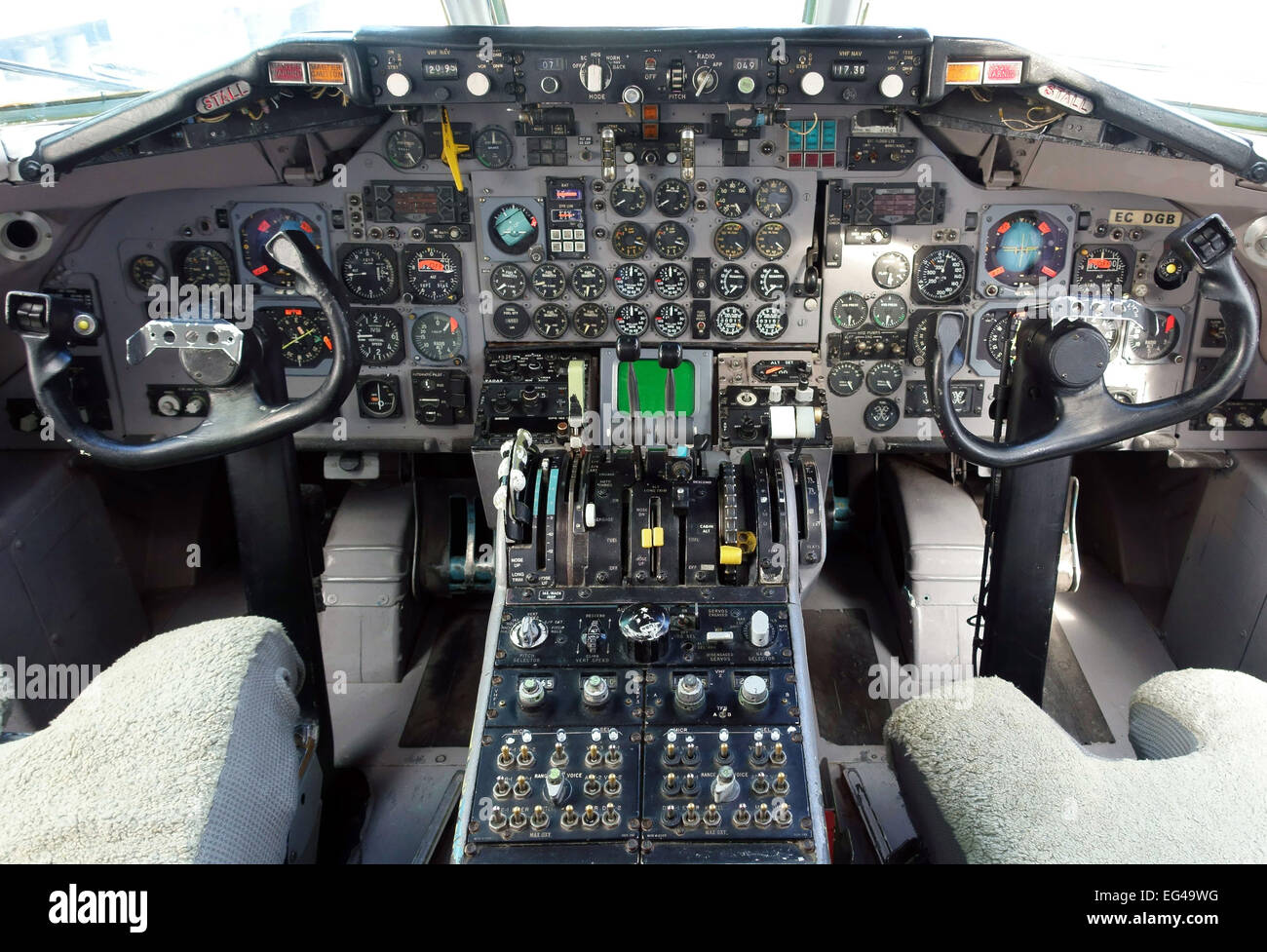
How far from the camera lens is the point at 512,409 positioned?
3469 millimetres

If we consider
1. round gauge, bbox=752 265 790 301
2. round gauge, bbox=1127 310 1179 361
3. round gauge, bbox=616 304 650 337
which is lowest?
round gauge, bbox=1127 310 1179 361

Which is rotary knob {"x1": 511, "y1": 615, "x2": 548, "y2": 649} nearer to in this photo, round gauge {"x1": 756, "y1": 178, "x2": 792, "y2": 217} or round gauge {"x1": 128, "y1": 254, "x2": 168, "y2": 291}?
round gauge {"x1": 756, "y1": 178, "x2": 792, "y2": 217}

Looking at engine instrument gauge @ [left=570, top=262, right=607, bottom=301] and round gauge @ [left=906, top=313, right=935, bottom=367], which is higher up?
engine instrument gauge @ [left=570, top=262, right=607, bottom=301]

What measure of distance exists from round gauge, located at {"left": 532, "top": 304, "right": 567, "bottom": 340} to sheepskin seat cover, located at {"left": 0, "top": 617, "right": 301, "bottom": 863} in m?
1.82

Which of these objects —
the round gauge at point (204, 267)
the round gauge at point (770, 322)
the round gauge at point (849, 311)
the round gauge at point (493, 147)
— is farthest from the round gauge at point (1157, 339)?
the round gauge at point (204, 267)

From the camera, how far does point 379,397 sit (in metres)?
3.66

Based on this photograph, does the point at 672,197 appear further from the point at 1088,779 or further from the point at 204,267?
the point at 1088,779

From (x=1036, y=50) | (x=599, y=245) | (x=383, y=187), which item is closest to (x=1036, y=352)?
(x=1036, y=50)

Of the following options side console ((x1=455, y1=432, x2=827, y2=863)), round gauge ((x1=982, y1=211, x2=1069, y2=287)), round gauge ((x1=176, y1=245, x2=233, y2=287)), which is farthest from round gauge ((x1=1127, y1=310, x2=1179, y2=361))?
round gauge ((x1=176, y1=245, x2=233, y2=287))

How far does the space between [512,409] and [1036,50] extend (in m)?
1.99

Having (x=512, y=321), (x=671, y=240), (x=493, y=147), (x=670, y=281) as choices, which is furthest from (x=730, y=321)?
(x=493, y=147)

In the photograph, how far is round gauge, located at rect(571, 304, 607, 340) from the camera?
11.6 feet

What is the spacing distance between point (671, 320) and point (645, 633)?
150cm

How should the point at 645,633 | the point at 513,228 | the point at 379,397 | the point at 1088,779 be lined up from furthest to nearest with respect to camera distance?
the point at 379,397, the point at 513,228, the point at 645,633, the point at 1088,779
